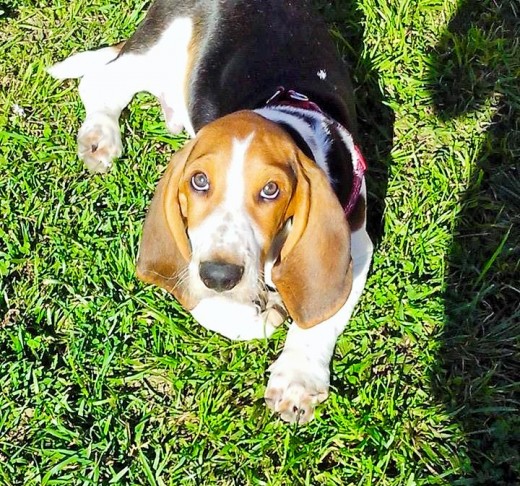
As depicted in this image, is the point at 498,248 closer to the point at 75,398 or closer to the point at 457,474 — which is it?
the point at 457,474

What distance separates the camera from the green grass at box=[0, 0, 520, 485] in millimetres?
3971

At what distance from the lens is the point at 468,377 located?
162 inches

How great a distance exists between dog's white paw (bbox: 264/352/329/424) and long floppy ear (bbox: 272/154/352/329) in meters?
0.36

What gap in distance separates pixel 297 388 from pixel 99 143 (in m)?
1.70

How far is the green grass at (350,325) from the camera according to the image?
3971 millimetres

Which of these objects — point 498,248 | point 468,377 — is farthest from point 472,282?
point 468,377

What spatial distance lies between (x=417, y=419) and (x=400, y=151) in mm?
1488

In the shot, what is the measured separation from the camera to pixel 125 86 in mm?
4852

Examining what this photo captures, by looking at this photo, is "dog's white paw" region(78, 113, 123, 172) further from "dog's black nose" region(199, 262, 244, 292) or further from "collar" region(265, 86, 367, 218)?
"dog's black nose" region(199, 262, 244, 292)

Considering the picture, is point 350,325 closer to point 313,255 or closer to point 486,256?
point 486,256

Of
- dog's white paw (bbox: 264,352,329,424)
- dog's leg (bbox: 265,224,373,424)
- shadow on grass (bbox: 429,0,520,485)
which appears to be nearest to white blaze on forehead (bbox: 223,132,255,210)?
dog's leg (bbox: 265,224,373,424)

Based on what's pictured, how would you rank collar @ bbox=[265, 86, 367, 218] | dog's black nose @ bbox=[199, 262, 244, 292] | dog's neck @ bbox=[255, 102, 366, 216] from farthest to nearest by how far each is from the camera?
collar @ bbox=[265, 86, 367, 218]
dog's neck @ bbox=[255, 102, 366, 216]
dog's black nose @ bbox=[199, 262, 244, 292]

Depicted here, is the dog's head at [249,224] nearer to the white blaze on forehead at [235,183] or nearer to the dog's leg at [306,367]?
the white blaze on forehead at [235,183]

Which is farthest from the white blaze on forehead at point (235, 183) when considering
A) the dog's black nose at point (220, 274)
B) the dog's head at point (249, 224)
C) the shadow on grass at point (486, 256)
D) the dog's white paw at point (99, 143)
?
the dog's white paw at point (99, 143)
